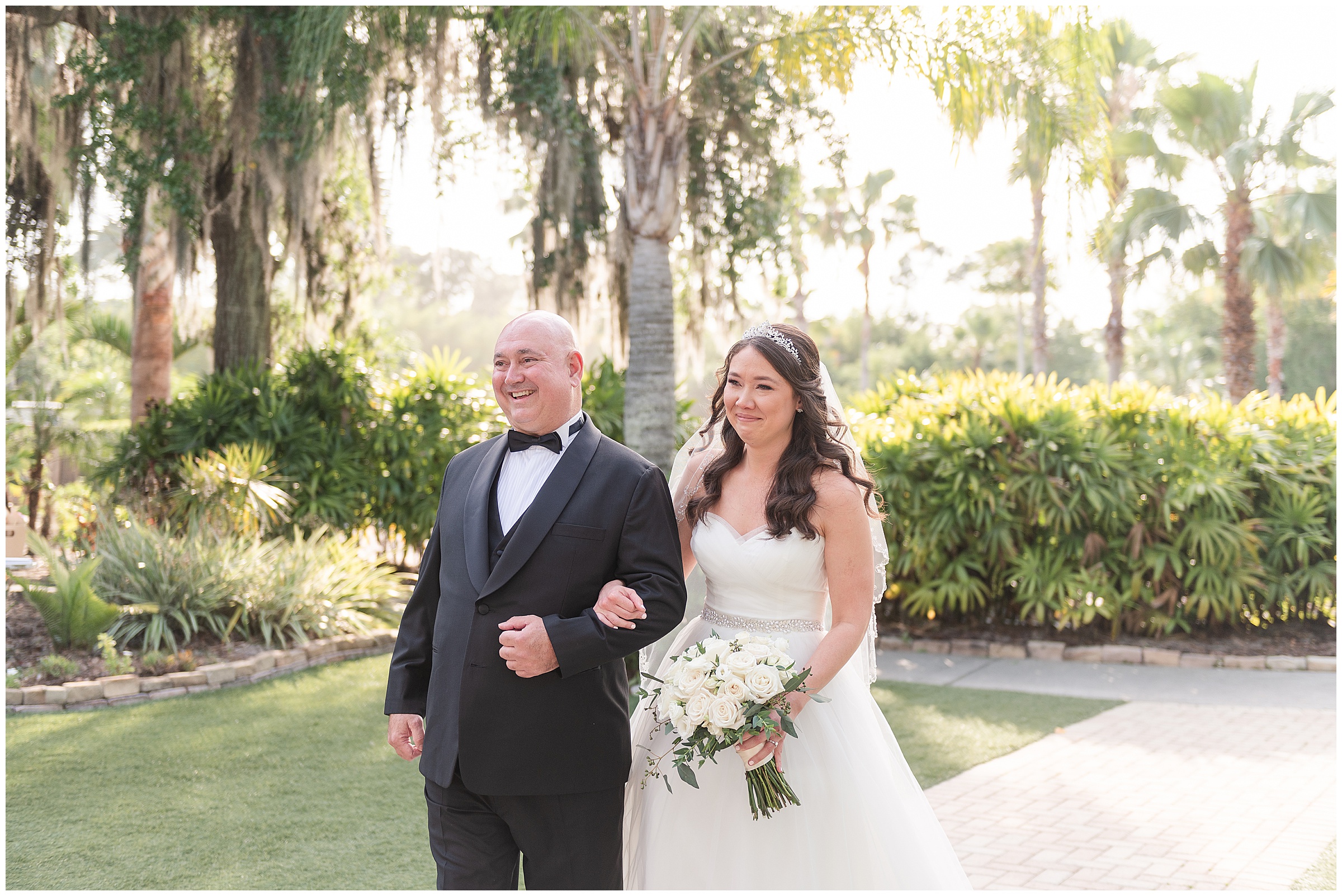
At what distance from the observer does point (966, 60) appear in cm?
709

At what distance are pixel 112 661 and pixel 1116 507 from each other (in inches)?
298

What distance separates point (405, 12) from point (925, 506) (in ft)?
21.5

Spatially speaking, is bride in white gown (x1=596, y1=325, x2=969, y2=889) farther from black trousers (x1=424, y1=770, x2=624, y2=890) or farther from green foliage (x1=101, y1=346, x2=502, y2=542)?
green foliage (x1=101, y1=346, x2=502, y2=542)

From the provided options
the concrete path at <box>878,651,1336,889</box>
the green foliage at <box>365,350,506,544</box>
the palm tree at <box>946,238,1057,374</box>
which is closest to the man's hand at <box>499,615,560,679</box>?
the concrete path at <box>878,651,1336,889</box>

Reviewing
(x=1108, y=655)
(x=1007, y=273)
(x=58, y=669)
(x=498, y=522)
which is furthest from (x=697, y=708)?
(x=1007, y=273)

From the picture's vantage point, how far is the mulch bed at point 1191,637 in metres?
8.41

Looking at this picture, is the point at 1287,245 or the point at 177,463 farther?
the point at 1287,245

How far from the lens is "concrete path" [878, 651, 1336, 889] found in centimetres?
427

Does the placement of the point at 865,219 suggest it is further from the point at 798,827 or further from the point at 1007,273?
the point at 798,827

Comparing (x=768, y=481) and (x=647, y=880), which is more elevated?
(x=768, y=481)

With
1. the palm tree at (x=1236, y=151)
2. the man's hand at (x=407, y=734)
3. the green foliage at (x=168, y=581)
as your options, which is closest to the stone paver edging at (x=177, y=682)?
the green foliage at (x=168, y=581)

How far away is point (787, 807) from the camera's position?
114 inches

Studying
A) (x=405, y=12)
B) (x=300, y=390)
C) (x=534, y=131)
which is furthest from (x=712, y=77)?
(x=300, y=390)

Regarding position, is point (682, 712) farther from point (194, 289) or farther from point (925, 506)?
point (194, 289)
